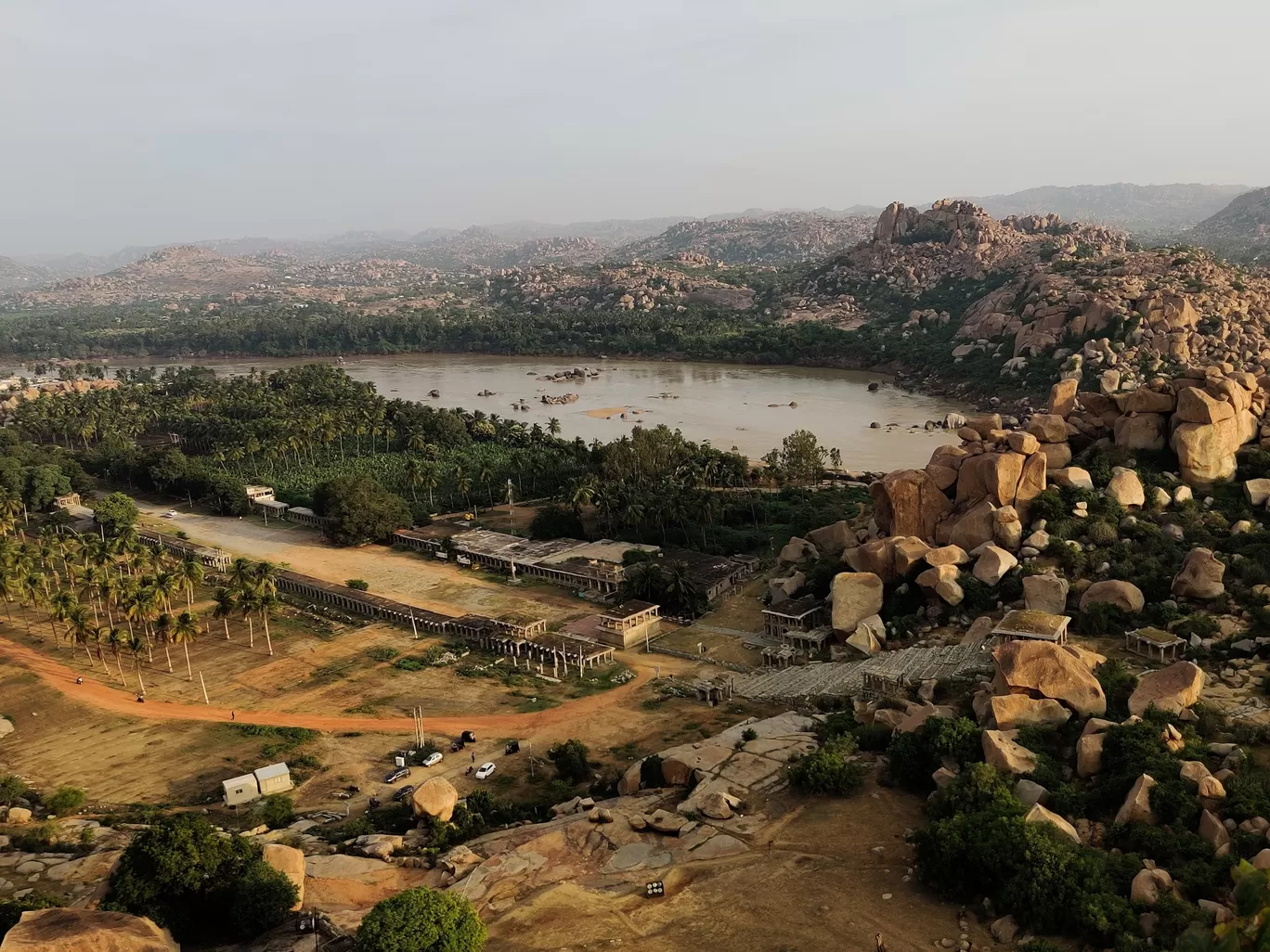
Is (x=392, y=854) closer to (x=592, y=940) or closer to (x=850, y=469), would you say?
(x=592, y=940)

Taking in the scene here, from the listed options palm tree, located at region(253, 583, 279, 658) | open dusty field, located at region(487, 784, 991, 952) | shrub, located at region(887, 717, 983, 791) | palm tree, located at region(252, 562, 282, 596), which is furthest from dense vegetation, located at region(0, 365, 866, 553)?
open dusty field, located at region(487, 784, 991, 952)

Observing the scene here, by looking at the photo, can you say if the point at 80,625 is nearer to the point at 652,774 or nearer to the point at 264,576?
the point at 264,576

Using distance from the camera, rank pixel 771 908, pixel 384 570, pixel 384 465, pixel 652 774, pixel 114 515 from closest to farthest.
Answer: pixel 771 908 < pixel 652 774 < pixel 384 570 < pixel 114 515 < pixel 384 465

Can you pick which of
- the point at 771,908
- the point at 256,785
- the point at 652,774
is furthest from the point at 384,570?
the point at 771,908

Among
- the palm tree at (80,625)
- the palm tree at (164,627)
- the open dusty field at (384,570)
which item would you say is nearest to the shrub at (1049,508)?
the open dusty field at (384,570)

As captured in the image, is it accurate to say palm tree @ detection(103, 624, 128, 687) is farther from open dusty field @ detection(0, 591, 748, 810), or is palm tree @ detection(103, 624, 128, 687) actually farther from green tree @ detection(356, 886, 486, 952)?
green tree @ detection(356, 886, 486, 952)

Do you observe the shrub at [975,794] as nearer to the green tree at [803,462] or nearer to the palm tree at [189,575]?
the palm tree at [189,575]
